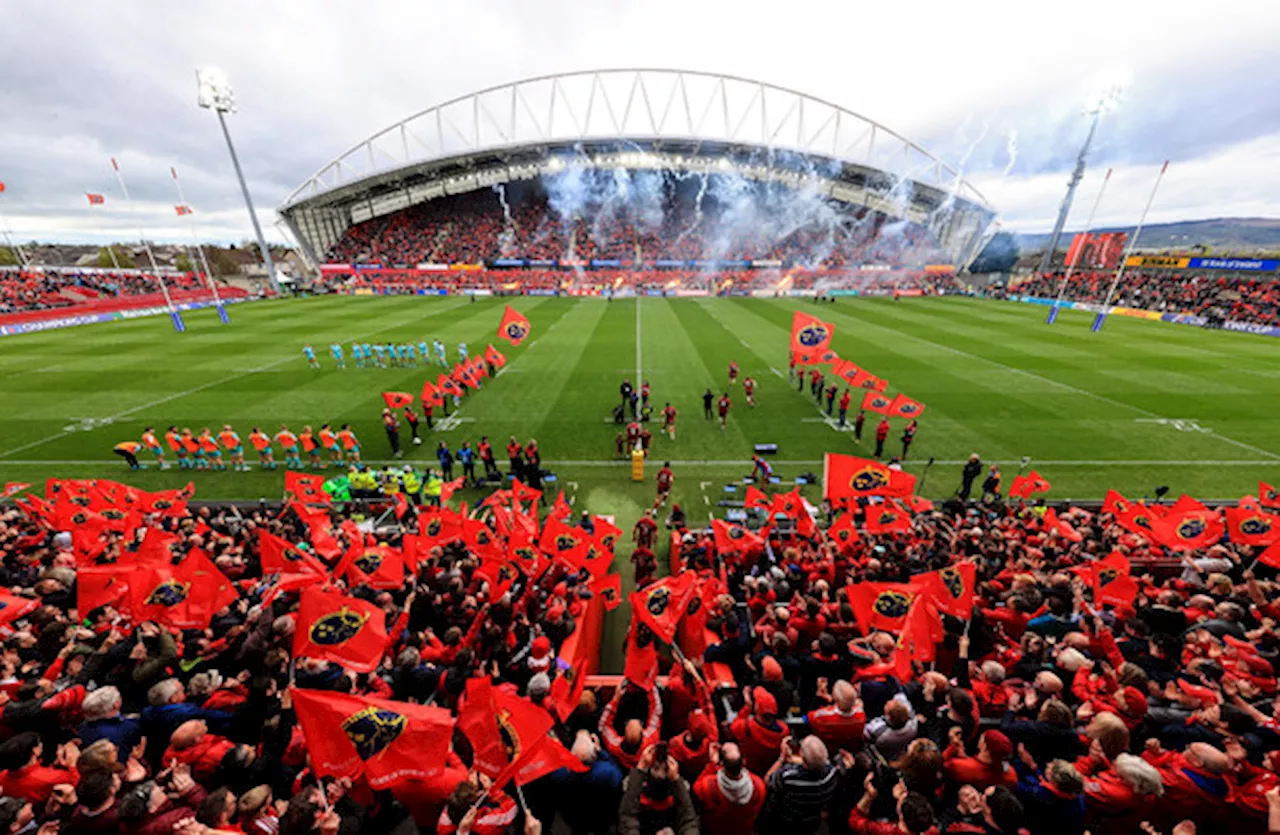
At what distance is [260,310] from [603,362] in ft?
147

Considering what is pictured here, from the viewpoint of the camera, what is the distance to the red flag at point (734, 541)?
916 cm

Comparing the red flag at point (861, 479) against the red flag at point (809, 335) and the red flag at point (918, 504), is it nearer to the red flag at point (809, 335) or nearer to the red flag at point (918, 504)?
the red flag at point (918, 504)

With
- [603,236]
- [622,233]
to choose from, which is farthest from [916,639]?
[622,233]

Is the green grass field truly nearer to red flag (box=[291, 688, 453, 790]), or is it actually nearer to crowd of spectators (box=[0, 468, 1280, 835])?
crowd of spectators (box=[0, 468, 1280, 835])

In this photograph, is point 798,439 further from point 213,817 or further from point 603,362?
point 213,817

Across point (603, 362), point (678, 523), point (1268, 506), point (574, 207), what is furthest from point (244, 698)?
point (574, 207)

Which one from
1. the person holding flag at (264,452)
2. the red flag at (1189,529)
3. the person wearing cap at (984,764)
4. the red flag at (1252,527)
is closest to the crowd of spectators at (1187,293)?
the red flag at (1252,527)

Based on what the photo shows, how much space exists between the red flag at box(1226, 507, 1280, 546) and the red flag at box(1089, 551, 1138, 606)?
10.2 feet

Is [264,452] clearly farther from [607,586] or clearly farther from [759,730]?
[759,730]

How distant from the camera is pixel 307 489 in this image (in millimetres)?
11484

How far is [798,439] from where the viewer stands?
18500mm

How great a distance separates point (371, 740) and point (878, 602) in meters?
5.85

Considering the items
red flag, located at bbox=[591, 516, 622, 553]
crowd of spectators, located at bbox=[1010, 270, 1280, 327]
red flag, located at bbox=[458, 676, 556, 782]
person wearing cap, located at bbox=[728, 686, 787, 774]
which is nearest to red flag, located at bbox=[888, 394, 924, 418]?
red flag, located at bbox=[591, 516, 622, 553]

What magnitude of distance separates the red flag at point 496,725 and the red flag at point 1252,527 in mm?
12163
